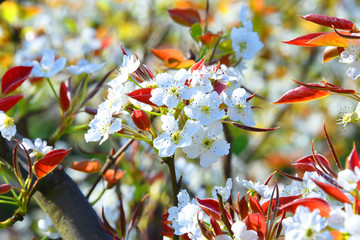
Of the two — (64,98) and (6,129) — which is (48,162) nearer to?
(6,129)

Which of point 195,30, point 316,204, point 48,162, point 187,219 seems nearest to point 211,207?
point 187,219

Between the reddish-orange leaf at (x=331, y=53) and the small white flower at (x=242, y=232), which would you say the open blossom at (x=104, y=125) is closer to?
the small white flower at (x=242, y=232)

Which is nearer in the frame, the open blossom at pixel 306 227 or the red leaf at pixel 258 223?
the open blossom at pixel 306 227

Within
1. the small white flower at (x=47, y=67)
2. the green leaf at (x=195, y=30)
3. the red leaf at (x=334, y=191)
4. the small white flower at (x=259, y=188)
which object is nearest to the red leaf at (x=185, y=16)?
the green leaf at (x=195, y=30)

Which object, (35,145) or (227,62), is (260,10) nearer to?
(227,62)

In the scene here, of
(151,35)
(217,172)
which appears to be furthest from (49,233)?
(151,35)

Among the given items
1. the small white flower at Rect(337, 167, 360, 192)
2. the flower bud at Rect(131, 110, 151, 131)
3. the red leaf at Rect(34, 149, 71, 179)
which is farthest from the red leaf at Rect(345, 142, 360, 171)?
the red leaf at Rect(34, 149, 71, 179)
